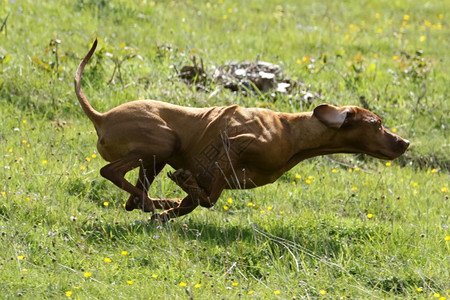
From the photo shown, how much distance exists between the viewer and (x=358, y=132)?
6.21 metres

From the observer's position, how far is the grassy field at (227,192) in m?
5.20

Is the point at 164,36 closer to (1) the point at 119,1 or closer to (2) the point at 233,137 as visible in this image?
(1) the point at 119,1

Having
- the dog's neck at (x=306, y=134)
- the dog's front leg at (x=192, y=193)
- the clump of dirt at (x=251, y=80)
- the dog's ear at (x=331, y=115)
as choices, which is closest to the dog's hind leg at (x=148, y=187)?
the dog's front leg at (x=192, y=193)

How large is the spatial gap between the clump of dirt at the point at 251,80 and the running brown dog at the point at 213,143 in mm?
2868

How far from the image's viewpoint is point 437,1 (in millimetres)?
15133

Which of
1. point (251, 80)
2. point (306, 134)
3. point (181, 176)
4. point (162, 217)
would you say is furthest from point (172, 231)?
point (251, 80)

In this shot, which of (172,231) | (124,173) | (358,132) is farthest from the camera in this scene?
(358,132)

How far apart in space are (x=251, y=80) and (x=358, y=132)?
10.6 feet

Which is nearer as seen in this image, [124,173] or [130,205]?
[124,173]

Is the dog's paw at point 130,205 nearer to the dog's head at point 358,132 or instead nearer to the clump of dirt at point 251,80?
the dog's head at point 358,132

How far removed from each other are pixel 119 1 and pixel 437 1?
6326 millimetres

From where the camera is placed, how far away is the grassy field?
520 centimetres

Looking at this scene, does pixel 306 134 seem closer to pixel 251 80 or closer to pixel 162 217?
pixel 162 217

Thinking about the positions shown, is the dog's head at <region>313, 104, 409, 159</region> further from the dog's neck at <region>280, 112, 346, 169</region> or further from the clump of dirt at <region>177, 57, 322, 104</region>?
the clump of dirt at <region>177, 57, 322, 104</region>
